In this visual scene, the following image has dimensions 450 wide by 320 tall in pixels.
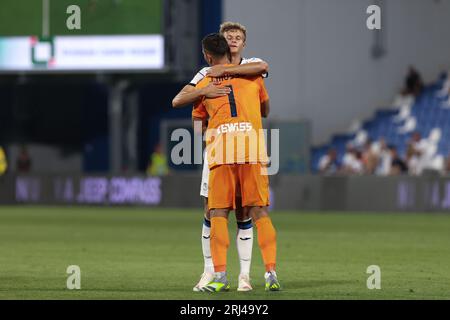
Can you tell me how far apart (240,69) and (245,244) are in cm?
159

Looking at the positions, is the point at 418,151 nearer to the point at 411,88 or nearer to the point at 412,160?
the point at 412,160

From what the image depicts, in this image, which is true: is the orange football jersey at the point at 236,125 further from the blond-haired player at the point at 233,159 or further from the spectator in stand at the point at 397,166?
the spectator in stand at the point at 397,166

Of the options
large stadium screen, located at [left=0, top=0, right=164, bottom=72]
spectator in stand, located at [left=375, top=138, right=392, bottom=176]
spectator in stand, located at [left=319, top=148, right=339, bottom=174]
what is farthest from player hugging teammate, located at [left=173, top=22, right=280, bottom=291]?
large stadium screen, located at [left=0, top=0, right=164, bottom=72]

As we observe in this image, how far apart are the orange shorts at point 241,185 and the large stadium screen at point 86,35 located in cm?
2369

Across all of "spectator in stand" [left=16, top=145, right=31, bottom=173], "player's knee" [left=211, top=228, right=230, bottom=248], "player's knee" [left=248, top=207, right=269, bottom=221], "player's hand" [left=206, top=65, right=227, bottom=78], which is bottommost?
"spectator in stand" [left=16, top=145, right=31, bottom=173]

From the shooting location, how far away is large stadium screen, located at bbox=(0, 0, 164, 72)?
112 feet

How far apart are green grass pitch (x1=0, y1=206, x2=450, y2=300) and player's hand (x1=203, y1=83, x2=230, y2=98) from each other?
5.75 ft

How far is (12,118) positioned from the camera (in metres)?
42.5

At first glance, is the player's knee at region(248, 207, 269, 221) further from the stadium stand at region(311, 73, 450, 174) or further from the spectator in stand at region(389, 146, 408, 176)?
the stadium stand at region(311, 73, 450, 174)

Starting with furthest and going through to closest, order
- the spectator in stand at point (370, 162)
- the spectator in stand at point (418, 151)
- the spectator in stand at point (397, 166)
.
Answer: the spectator in stand at point (370, 162) → the spectator in stand at point (418, 151) → the spectator in stand at point (397, 166)

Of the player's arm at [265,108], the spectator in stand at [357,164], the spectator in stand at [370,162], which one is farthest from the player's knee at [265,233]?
the spectator in stand at [357,164]

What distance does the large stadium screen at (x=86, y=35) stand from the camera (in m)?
34.3

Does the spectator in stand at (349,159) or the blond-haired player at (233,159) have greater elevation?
the blond-haired player at (233,159)
